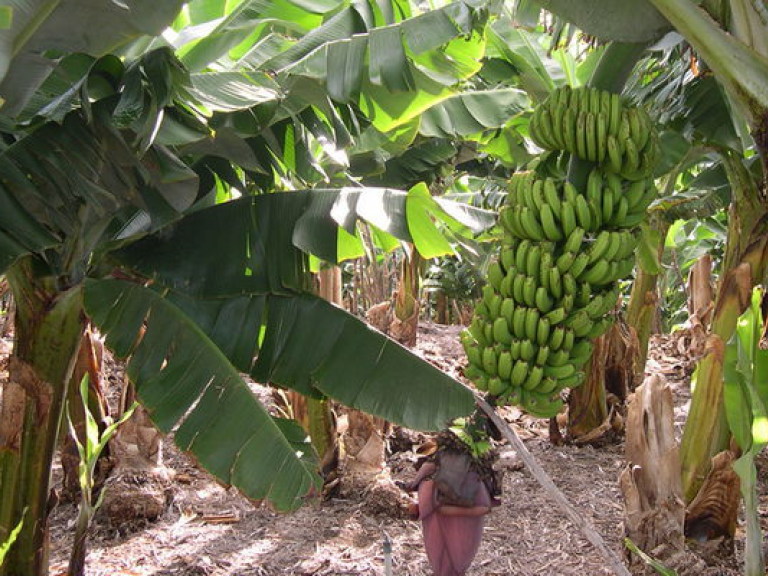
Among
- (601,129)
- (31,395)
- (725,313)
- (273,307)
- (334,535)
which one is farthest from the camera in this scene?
(334,535)

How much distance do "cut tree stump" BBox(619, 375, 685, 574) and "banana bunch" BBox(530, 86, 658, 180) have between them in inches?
66.2

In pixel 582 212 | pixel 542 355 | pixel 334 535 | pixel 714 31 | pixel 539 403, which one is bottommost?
pixel 334 535

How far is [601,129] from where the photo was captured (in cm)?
172

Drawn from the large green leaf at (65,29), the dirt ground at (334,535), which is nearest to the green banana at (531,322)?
the large green leaf at (65,29)

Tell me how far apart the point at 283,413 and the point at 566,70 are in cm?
251

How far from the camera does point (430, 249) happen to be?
257cm

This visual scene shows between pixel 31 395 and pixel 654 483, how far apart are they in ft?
8.34

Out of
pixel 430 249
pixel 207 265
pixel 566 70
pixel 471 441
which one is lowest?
pixel 471 441

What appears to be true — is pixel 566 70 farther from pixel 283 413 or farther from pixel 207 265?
pixel 283 413

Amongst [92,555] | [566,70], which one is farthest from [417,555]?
[566,70]

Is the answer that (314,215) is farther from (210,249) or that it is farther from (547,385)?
(547,385)

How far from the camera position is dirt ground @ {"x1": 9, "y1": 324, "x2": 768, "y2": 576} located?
357 centimetres

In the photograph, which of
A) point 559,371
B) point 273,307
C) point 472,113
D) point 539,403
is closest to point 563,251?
point 559,371

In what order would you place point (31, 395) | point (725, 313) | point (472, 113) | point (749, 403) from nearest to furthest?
point (749, 403) < point (31, 395) < point (725, 313) < point (472, 113)
